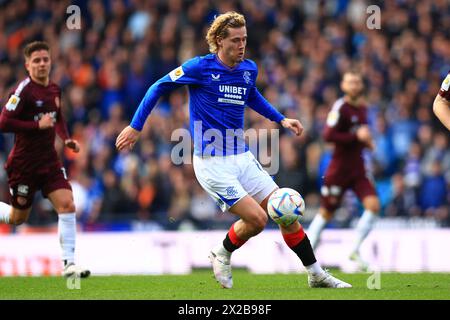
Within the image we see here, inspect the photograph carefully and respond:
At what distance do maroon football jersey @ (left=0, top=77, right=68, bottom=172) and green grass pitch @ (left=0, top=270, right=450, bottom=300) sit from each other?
4.77 ft

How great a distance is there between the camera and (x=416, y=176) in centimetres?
1706

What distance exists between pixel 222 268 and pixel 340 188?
397 cm

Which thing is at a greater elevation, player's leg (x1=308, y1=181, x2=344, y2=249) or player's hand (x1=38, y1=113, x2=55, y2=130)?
player's hand (x1=38, y1=113, x2=55, y2=130)

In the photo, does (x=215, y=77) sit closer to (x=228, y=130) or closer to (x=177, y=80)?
(x=177, y=80)

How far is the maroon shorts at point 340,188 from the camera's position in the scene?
1309 centimetres

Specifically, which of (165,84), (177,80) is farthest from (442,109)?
(165,84)

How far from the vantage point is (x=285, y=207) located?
8984mm

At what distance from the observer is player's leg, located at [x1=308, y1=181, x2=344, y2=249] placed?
13008mm

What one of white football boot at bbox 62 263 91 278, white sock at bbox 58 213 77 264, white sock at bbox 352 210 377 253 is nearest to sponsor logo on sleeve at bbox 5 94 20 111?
white sock at bbox 58 213 77 264

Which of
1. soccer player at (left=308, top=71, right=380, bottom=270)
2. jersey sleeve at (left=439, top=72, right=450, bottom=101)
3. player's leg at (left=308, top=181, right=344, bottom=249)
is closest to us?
jersey sleeve at (left=439, top=72, right=450, bottom=101)

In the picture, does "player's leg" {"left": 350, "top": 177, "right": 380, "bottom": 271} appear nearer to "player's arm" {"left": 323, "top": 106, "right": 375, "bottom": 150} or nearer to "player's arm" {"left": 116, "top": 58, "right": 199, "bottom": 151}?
"player's arm" {"left": 323, "top": 106, "right": 375, "bottom": 150}

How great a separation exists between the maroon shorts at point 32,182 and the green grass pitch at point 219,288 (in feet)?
3.28

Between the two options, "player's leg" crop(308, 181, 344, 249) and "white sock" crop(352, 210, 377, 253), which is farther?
"player's leg" crop(308, 181, 344, 249)

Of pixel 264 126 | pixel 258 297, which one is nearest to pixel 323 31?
pixel 264 126
